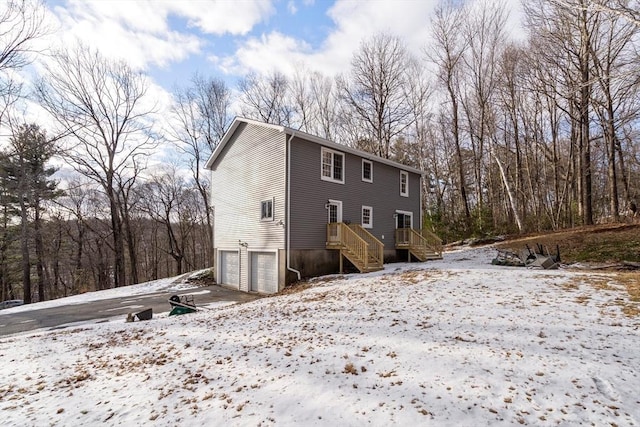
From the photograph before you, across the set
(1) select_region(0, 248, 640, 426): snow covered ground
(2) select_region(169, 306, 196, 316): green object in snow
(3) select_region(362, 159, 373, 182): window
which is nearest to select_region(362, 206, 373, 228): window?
(3) select_region(362, 159, 373, 182): window

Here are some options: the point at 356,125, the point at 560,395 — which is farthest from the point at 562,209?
the point at 560,395

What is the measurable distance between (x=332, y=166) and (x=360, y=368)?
1145 centimetres

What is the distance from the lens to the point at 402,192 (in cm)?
1867

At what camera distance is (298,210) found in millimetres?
13141

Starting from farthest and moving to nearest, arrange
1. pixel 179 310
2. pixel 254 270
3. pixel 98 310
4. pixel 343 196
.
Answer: pixel 343 196
pixel 254 270
pixel 98 310
pixel 179 310

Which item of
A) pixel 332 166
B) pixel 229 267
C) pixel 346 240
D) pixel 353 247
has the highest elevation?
pixel 332 166

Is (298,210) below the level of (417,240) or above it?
above

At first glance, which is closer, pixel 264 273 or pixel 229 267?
pixel 264 273

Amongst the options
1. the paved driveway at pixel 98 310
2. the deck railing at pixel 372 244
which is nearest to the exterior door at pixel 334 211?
the deck railing at pixel 372 244

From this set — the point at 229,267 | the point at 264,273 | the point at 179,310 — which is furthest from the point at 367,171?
the point at 179,310

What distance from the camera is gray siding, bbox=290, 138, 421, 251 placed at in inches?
519

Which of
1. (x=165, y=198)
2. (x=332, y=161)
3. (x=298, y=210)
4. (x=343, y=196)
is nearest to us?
(x=298, y=210)

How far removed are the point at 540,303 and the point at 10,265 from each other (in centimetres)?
3150

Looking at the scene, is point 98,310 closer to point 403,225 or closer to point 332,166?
point 332,166
